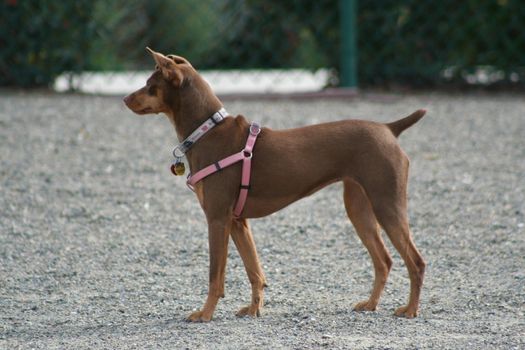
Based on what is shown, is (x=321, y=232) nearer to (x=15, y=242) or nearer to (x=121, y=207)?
(x=121, y=207)

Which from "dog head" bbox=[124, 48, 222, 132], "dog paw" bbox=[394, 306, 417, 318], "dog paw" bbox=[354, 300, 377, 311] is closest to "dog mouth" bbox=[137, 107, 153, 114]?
"dog head" bbox=[124, 48, 222, 132]

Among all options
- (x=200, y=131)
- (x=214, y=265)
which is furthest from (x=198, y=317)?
(x=200, y=131)

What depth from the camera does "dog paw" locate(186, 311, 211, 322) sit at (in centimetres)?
502

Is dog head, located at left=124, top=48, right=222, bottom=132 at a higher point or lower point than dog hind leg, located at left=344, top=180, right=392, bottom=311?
higher

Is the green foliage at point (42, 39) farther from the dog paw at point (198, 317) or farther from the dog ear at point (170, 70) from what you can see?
the dog paw at point (198, 317)

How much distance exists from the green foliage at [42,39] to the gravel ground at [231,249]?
0.88 meters

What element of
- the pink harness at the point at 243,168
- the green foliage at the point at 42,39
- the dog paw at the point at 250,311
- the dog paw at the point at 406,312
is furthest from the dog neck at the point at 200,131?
the green foliage at the point at 42,39

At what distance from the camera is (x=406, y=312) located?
16.6 ft

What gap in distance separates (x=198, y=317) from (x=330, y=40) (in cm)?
711

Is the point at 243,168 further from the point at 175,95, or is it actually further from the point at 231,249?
the point at 231,249

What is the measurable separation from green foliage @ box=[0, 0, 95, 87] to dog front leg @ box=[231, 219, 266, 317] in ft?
20.7

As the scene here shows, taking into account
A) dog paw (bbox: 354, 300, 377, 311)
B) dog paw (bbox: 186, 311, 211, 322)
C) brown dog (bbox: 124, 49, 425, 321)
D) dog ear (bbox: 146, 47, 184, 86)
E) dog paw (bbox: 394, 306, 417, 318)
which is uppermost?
dog ear (bbox: 146, 47, 184, 86)

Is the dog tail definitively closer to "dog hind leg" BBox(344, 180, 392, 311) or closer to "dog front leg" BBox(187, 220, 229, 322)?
"dog hind leg" BBox(344, 180, 392, 311)

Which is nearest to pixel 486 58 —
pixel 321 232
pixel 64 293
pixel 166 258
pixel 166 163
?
pixel 166 163
